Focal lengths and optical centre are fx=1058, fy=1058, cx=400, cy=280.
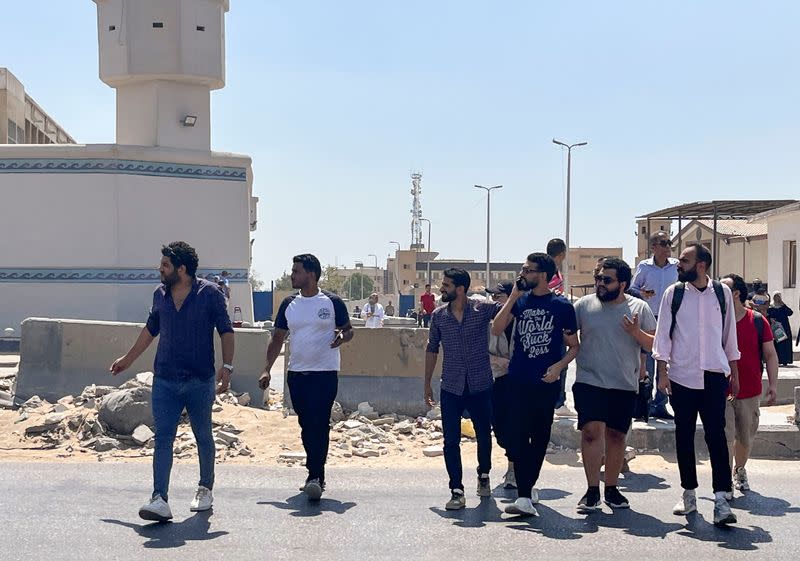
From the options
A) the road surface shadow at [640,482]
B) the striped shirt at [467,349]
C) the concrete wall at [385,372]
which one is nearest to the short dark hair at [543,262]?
the striped shirt at [467,349]

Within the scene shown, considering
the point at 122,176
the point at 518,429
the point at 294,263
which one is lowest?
the point at 518,429

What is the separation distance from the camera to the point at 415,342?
12289 mm

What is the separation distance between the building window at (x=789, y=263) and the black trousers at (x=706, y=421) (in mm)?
25321

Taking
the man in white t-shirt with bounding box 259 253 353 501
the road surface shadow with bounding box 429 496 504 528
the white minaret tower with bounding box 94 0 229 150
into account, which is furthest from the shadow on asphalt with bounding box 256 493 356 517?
the white minaret tower with bounding box 94 0 229 150

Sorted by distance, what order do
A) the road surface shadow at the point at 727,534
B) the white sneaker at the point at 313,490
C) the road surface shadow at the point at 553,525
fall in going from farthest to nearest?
the white sneaker at the point at 313,490
the road surface shadow at the point at 553,525
the road surface shadow at the point at 727,534

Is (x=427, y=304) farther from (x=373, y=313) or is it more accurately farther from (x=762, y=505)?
(x=762, y=505)

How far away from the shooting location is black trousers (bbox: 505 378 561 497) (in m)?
7.40

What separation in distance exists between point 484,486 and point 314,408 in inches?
55.7

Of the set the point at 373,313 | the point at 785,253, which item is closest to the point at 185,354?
the point at 373,313

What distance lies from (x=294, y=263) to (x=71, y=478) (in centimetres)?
257

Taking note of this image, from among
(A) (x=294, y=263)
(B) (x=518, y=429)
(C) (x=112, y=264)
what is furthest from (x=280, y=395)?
(C) (x=112, y=264)

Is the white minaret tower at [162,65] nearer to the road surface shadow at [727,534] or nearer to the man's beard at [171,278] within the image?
the man's beard at [171,278]

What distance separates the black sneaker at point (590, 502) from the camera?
749 centimetres

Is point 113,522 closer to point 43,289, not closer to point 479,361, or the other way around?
point 479,361
